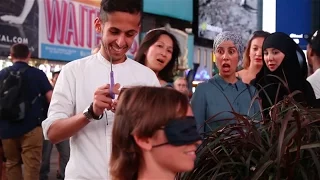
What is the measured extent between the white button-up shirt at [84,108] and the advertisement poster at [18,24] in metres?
9.95

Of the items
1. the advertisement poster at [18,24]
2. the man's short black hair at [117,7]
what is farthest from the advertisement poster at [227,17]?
the man's short black hair at [117,7]

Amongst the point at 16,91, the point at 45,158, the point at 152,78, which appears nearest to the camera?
the point at 152,78

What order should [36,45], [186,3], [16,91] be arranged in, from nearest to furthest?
[16,91], [36,45], [186,3]

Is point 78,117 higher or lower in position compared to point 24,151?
higher

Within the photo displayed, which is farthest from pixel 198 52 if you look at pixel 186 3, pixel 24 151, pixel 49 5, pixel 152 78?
pixel 152 78

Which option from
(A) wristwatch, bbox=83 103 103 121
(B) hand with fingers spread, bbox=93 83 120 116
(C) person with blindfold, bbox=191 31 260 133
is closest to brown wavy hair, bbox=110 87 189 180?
(B) hand with fingers spread, bbox=93 83 120 116

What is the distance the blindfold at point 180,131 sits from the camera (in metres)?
1.65

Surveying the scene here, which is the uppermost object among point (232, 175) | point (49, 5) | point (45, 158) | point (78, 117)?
point (49, 5)

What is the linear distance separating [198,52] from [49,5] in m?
11.1

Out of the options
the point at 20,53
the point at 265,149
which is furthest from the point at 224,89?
the point at 20,53

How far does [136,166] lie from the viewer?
170 centimetres

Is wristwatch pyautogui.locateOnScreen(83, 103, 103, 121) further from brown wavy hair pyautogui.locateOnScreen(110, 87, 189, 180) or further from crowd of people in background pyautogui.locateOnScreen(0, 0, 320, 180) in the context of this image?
brown wavy hair pyautogui.locateOnScreen(110, 87, 189, 180)

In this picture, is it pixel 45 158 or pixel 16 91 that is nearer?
pixel 16 91

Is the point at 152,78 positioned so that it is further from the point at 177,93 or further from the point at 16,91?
the point at 16,91
